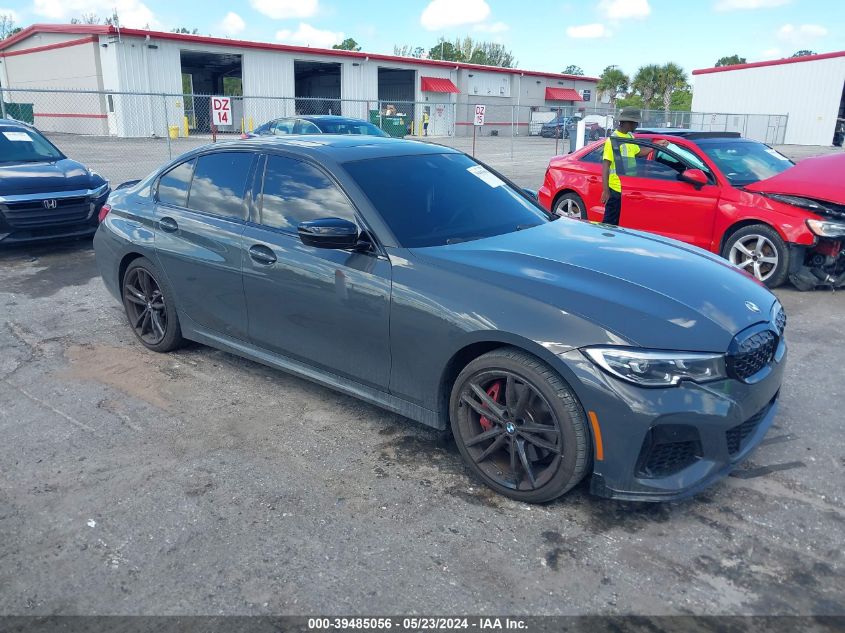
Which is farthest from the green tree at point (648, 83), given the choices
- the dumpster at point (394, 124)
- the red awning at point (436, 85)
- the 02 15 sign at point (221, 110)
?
the 02 15 sign at point (221, 110)

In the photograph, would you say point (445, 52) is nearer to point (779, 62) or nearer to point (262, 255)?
point (779, 62)

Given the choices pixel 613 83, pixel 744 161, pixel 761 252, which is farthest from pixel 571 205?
pixel 613 83

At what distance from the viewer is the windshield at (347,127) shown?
15662 mm

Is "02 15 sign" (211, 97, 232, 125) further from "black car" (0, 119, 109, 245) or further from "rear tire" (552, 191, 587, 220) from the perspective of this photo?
"rear tire" (552, 191, 587, 220)

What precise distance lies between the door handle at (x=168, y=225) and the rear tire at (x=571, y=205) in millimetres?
5688

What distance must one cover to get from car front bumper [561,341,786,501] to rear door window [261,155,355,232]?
1.65 metres

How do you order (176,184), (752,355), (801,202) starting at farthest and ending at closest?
(801,202)
(176,184)
(752,355)

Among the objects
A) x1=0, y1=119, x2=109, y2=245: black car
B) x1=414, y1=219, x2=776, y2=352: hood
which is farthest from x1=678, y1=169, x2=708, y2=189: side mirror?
x1=0, y1=119, x2=109, y2=245: black car

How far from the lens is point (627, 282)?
330 cm

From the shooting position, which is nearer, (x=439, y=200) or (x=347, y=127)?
(x=439, y=200)

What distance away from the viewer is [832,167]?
7203 millimetres

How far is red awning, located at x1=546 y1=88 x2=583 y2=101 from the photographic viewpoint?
5603cm

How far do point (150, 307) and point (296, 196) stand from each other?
180 cm

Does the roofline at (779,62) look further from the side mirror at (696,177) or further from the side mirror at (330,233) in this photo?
the side mirror at (330,233)
